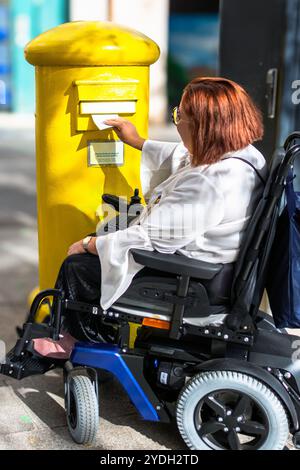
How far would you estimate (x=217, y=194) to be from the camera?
2582 millimetres

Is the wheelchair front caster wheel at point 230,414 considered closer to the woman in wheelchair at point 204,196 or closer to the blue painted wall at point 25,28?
the woman in wheelchair at point 204,196

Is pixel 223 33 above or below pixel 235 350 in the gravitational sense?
above

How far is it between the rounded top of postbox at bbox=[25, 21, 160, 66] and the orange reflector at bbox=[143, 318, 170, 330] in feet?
3.94

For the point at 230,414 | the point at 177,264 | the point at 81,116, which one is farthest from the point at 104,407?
the point at 81,116

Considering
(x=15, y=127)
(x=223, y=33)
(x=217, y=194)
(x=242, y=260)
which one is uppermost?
(x=223, y=33)

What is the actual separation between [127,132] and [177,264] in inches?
34.3

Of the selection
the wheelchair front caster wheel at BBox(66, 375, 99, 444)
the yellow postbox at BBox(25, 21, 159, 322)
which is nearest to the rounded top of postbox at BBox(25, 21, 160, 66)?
the yellow postbox at BBox(25, 21, 159, 322)

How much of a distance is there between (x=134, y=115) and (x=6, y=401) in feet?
4.77

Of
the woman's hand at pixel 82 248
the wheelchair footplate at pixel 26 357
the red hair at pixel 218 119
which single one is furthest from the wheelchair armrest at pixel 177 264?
the wheelchair footplate at pixel 26 357

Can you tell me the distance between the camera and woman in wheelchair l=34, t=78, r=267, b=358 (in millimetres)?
2602

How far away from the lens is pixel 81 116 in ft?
10.5

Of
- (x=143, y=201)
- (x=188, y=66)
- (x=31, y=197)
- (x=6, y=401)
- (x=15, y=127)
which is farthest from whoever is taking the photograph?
(x=188, y=66)

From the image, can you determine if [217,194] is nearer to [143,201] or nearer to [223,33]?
[143,201]

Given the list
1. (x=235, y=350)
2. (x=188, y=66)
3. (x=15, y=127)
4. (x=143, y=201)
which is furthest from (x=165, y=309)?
(x=188, y=66)
